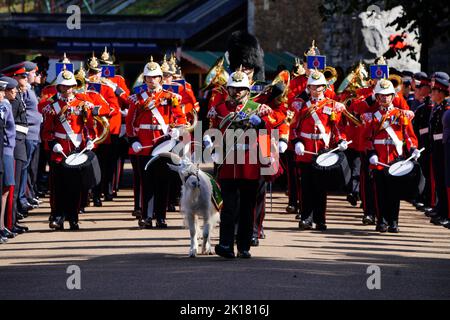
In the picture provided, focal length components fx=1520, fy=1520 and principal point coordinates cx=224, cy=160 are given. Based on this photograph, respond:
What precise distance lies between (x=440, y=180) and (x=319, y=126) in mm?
2195

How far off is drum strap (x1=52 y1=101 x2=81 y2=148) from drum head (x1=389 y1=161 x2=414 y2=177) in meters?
3.79

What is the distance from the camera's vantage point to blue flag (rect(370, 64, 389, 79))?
20266mm

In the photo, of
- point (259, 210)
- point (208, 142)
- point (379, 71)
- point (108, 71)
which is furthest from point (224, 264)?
point (108, 71)

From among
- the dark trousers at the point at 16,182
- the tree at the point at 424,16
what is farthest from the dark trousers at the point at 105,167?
the tree at the point at 424,16

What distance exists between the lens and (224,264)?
1443cm

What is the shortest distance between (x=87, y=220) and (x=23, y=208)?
4.15 feet

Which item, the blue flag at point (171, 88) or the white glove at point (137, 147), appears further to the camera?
the blue flag at point (171, 88)

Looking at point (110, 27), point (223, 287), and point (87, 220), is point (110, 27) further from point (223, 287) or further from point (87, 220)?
point (223, 287)

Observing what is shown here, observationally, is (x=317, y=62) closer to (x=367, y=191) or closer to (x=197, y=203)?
(x=367, y=191)

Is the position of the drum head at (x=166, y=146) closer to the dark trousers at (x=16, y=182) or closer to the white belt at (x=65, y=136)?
the white belt at (x=65, y=136)

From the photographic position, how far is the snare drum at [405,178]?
1823cm

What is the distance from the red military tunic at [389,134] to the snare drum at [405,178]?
0.17 m

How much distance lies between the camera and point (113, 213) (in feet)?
67.7

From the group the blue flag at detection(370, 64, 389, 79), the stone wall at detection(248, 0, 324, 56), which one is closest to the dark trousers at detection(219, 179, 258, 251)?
the blue flag at detection(370, 64, 389, 79)
